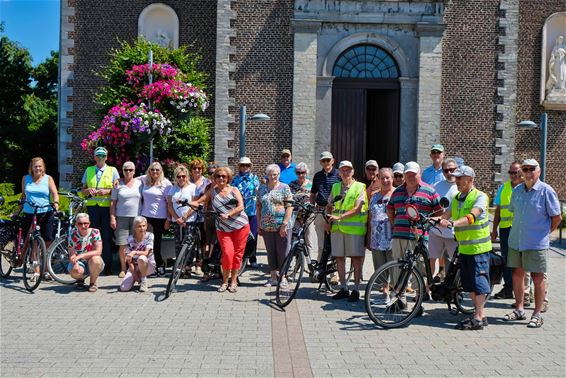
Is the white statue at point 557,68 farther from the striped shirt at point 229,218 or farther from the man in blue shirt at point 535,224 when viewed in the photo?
the striped shirt at point 229,218

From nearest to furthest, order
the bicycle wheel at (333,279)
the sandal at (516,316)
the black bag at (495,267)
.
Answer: the black bag at (495,267) < the sandal at (516,316) < the bicycle wheel at (333,279)

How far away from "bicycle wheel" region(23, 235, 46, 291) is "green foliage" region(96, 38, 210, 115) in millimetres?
7681

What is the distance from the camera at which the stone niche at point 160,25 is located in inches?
752

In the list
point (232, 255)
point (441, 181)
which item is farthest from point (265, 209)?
point (441, 181)

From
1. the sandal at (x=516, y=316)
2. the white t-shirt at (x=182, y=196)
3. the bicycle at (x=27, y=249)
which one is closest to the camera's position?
the sandal at (x=516, y=316)

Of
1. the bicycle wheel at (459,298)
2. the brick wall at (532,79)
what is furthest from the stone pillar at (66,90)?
the bicycle wheel at (459,298)

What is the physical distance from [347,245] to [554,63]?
44.7ft

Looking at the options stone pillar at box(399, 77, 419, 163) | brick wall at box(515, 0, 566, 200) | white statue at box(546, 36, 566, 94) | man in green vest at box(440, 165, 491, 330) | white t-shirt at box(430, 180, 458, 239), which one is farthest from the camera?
brick wall at box(515, 0, 566, 200)

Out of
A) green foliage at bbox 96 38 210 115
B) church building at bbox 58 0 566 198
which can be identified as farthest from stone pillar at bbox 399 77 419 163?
green foliage at bbox 96 38 210 115

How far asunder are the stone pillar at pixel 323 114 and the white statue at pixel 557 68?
656 centimetres

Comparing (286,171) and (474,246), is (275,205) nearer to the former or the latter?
(286,171)

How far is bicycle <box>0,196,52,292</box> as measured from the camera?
8.52 meters

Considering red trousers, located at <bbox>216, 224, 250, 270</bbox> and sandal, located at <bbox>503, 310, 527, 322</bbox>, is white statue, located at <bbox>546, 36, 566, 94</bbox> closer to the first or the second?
sandal, located at <bbox>503, 310, 527, 322</bbox>

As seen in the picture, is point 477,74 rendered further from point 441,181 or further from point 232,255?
point 232,255
